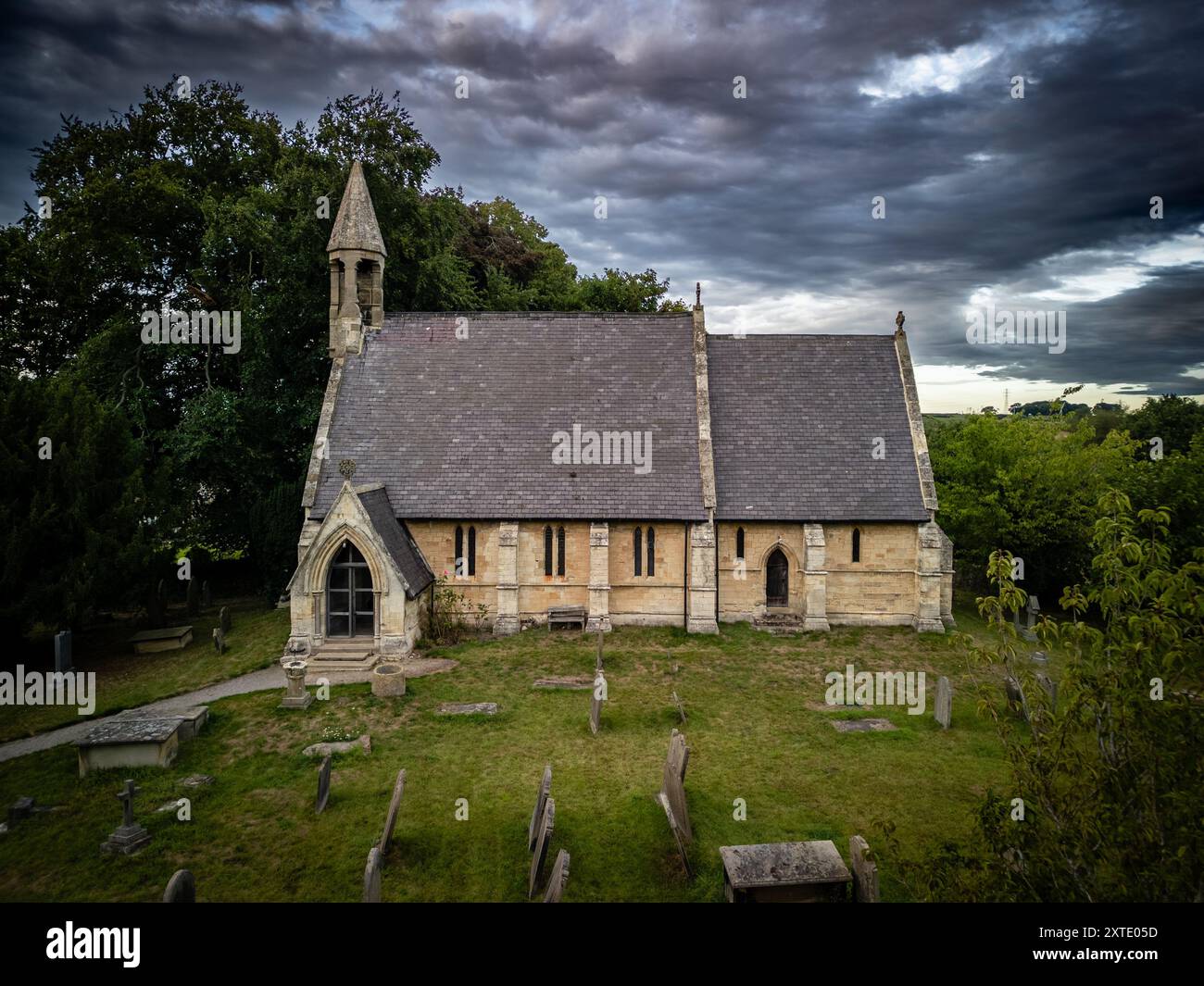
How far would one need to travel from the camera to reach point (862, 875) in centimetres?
881

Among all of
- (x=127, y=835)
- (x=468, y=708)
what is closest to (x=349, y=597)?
(x=468, y=708)

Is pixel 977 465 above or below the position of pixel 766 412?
below

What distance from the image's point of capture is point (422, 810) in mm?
12172

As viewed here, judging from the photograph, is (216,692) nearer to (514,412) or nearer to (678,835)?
(514,412)

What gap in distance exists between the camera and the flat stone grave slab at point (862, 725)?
613 inches

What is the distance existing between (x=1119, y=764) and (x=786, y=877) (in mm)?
5021

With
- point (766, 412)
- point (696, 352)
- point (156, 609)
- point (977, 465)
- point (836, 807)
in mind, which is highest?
point (696, 352)

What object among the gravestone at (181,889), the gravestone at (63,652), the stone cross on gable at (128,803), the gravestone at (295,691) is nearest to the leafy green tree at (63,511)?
the gravestone at (63,652)

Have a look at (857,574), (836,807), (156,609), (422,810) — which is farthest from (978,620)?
(156,609)

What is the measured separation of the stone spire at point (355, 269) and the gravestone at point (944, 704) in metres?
22.0

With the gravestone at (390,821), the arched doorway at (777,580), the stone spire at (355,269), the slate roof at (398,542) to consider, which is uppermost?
the stone spire at (355,269)

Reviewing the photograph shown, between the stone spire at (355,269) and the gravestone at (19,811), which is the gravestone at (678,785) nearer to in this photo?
the gravestone at (19,811)
